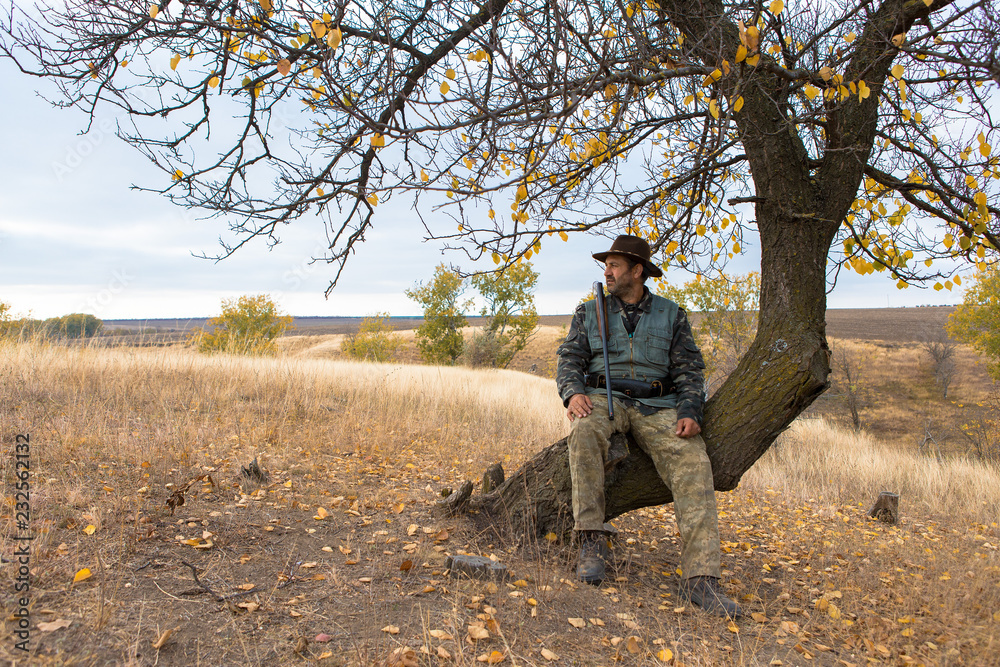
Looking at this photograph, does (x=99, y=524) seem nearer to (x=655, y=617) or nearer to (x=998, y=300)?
(x=655, y=617)

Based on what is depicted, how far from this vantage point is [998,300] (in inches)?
874

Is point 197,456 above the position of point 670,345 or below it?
below

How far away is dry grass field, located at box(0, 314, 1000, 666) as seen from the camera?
2.75 meters

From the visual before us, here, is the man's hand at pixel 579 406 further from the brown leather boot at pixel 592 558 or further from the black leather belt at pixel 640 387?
the brown leather boot at pixel 592 558

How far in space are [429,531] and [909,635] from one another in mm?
3191

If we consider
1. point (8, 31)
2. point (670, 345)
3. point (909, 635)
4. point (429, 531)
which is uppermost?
point (8, 31)

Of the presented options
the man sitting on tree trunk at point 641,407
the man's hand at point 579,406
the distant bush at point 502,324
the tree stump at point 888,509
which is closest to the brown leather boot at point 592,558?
the man sitting on tree trunk at point 641,407

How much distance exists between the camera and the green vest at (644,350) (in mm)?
4137

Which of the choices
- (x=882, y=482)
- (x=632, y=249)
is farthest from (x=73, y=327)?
(x=882, y=482)

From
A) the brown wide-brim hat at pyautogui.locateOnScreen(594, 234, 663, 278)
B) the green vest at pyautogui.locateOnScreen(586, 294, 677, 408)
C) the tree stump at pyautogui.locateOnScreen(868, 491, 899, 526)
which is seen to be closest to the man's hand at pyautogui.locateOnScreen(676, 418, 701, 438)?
the green vest at pyautogui.locateOnScreen(586, 294, 677, 408)

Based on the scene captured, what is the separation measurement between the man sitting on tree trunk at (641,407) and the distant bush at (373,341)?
134 ft

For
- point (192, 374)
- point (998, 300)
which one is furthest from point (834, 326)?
point (192, 374)

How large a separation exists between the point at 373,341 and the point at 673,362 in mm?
44968

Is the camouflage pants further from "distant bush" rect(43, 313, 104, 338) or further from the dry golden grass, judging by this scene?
"distant bush" rect(43, 313, 104, 338)
